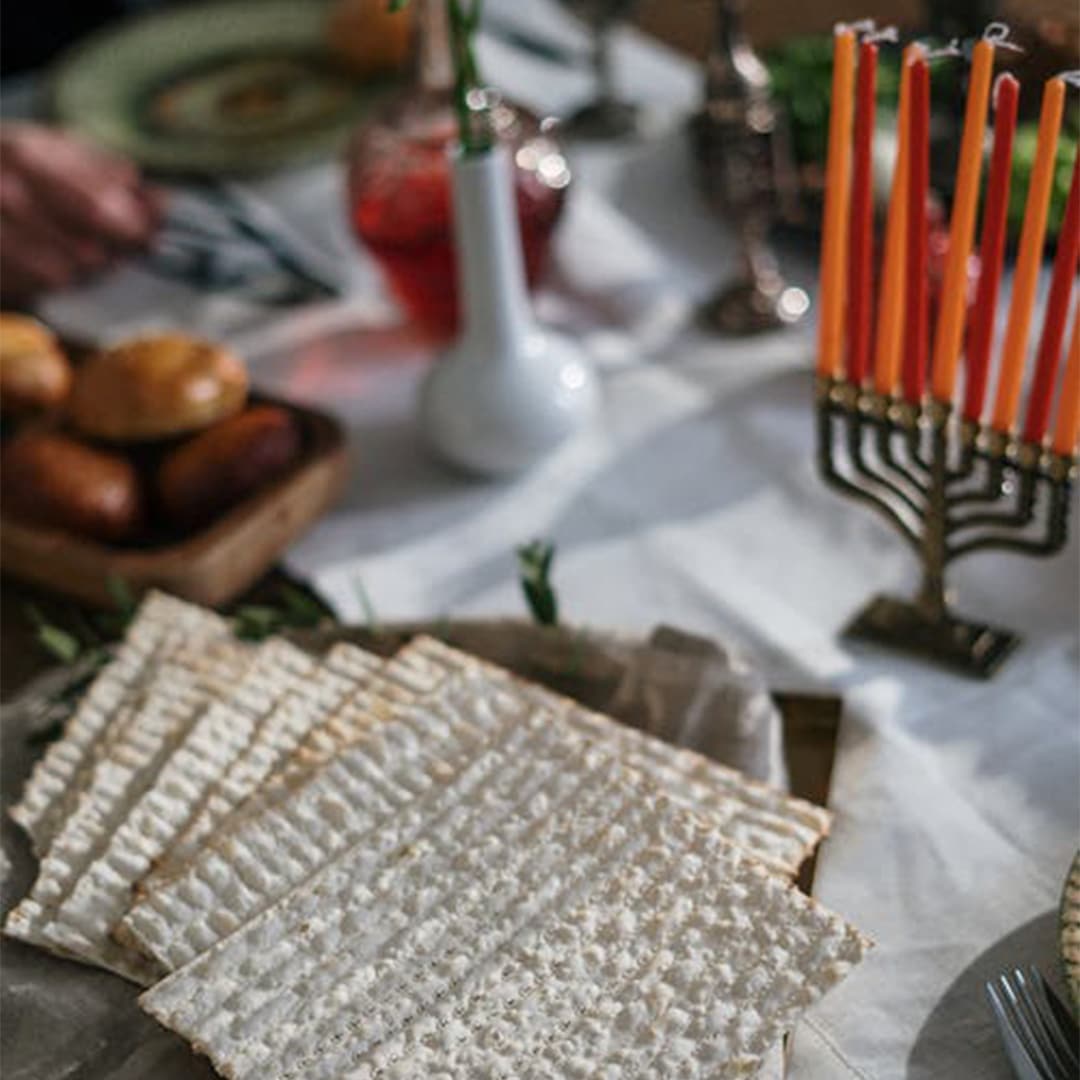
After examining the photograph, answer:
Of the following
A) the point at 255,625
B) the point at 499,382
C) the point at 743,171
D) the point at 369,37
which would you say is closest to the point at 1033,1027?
the point at 255,625

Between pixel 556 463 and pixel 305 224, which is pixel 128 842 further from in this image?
pixel 305 224

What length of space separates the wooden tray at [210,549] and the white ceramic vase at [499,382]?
0.26 feet

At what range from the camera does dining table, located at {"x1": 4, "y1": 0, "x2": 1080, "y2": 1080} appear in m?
0.84

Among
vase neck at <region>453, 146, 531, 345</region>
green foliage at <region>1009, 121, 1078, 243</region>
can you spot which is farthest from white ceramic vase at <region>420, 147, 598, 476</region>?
green foliage at <region>1009, 121, 1078, 243</region>

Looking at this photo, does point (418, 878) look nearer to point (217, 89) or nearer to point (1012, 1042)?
point (1012, 1042)

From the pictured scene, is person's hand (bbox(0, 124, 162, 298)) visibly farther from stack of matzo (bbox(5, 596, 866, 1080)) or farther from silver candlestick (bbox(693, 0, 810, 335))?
stack of matzo (bbox(5, 596, 866, 1080))

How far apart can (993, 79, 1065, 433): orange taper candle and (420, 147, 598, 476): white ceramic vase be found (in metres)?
0.37

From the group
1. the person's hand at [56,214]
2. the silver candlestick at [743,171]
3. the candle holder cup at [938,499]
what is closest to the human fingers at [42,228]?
the person's hand at [56,214]

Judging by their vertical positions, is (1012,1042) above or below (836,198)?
below

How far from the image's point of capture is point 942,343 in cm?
90

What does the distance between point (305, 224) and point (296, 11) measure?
0.37 metres

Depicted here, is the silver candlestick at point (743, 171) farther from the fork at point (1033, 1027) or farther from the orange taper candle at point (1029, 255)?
the fork at point (1033, 1027)

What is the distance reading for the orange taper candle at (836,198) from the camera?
2.75ft

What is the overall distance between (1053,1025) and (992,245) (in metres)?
0.35
